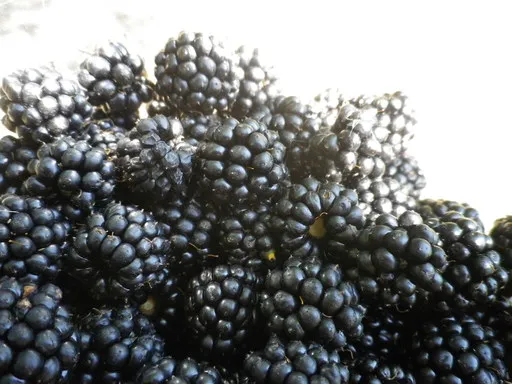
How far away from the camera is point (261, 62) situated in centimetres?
250

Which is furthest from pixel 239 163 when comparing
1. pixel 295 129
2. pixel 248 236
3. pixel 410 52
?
pixel 410 52

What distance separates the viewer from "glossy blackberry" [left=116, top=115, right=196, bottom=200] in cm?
200

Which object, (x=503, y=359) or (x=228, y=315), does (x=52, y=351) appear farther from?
(x=503, y=359)

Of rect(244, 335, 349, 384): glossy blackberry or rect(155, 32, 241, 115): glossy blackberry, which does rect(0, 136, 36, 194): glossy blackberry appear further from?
rect(244, 335, 349, 384): glossy blackberry

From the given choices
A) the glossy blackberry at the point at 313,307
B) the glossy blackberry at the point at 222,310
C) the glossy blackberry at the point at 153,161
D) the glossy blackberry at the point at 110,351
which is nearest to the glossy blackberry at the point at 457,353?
the glossy blackberry at the point at 313,307

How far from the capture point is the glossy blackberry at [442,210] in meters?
2.38

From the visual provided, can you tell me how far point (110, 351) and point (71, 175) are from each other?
796mm

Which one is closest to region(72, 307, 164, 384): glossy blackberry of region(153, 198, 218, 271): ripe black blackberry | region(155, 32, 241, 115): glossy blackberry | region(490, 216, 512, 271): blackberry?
region(153, 198, 218, 271): ripe black blackberry

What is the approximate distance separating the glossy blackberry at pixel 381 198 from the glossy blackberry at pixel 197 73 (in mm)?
913

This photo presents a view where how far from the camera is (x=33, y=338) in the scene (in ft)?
5.17

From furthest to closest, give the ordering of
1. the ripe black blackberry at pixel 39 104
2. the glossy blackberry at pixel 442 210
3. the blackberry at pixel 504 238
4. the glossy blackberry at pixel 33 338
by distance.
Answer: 1. the glossy blackberry at pixel 442 210
2. the blackberry at pixel 504 238
3. the ripe black blackberry at pixel 39 104
4. the glossy blackberry at pixel 33 338

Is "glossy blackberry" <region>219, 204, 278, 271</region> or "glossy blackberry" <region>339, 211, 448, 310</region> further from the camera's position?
"glossy blackberry" <region>219, 204, 278, 271</region>

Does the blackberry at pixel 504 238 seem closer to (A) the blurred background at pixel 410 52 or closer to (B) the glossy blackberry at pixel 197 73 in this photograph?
(A) the blurred background at pixel 410 52

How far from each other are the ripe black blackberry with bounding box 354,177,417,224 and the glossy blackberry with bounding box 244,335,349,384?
0.75 meters
